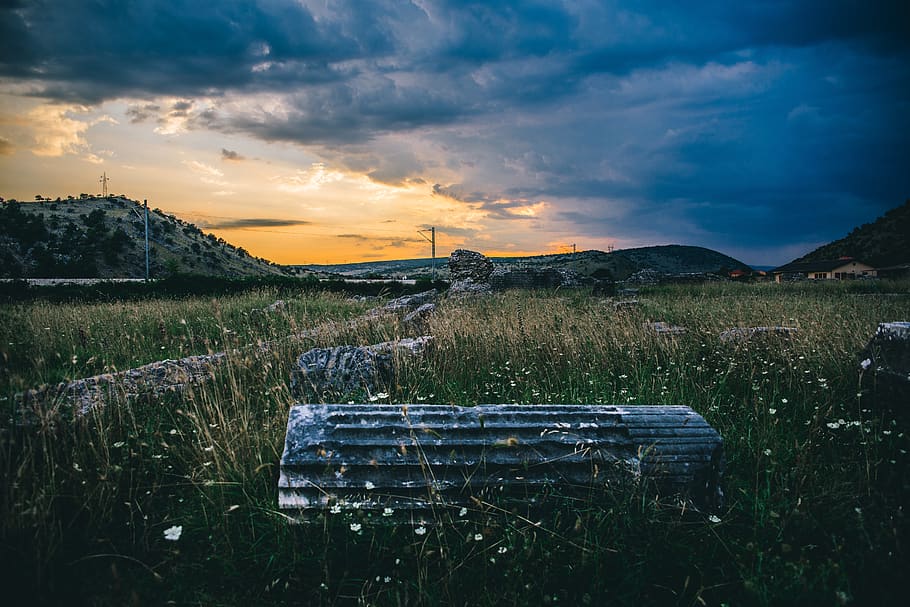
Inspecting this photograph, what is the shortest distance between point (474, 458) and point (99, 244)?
60834 millimetres

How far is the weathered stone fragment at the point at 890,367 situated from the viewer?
3670 mm

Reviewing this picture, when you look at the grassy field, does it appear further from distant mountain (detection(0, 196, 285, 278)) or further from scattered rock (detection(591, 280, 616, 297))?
distant mountain (detection(0, 196, 285, 278))

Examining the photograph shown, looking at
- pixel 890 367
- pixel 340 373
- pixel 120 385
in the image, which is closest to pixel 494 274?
pixel 340 373

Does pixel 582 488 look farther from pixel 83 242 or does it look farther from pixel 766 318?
pixel 83 242

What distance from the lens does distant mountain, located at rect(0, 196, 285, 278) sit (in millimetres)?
43062

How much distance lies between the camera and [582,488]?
97.3 inches

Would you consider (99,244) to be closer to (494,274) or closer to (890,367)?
(494,274)

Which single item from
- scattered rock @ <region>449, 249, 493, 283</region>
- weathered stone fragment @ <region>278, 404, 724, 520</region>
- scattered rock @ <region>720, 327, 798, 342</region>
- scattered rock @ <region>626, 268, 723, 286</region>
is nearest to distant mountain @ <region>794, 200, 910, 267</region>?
scattered rock @ <region>626, 268, 723, 286</region>

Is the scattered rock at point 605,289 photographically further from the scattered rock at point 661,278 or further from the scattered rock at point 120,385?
the scattered rock at point 120,385

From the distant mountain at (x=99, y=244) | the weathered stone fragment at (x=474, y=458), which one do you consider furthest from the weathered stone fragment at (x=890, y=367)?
the distant mountain at (x=99, y=244)

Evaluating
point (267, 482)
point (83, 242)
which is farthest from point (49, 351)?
point (83, 242)

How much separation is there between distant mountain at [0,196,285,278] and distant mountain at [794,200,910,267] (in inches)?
2548

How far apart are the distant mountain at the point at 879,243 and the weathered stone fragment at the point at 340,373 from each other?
52.8m

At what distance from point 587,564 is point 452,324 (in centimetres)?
529
